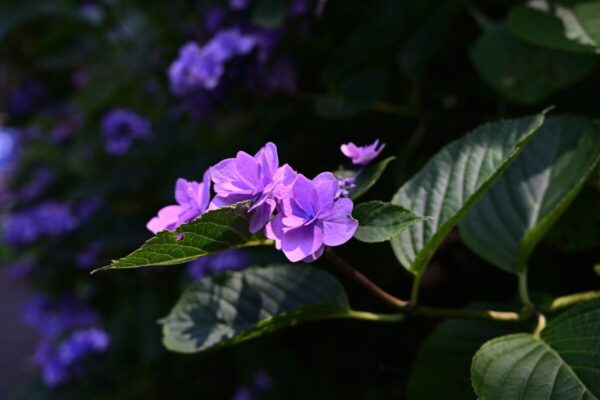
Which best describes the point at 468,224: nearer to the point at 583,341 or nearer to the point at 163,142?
the point at 583,341

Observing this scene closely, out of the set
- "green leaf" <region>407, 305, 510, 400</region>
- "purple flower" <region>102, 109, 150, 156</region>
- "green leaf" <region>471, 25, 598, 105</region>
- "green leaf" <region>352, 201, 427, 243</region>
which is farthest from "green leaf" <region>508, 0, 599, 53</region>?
"purple flower" <region>102, 109, 150, 156</region>

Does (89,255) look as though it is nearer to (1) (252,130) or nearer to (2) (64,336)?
(2) (64,336)

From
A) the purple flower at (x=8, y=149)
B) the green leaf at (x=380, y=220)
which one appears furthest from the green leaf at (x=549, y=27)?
the purple flower at (x=8, y=149)

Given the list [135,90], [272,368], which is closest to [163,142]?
[135,90]

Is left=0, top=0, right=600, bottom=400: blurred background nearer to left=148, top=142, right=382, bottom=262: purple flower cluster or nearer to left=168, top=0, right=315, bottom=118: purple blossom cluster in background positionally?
left=168, top=0, right=315, bottom=118: purple blossom cluster in background

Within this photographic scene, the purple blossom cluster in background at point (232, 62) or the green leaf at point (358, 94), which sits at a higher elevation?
the purple blossom cluster in background at point (232, 62)

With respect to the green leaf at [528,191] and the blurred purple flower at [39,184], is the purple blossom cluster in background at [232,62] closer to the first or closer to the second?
the green leaf at [528,191]

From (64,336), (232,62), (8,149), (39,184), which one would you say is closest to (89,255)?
(64,336)
